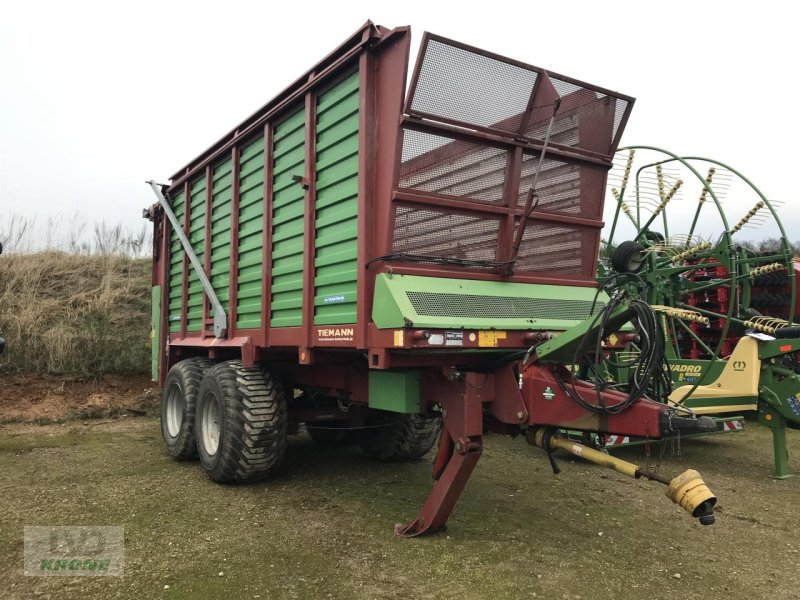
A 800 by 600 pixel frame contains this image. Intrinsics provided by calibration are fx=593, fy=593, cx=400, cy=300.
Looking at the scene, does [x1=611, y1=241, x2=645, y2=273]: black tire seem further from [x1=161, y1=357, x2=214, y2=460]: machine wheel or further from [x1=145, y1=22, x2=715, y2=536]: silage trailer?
[x1=161, y1=357, x2=214, y2=460]: machine wheel

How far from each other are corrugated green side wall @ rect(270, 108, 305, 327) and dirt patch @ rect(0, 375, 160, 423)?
5854 millimetres

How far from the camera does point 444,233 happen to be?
3812 mm

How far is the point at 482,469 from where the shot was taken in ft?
19.1

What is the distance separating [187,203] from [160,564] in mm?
4264

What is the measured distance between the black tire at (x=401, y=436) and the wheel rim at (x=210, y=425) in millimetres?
1476

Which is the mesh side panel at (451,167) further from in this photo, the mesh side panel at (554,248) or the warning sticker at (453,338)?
the warning sticker at (453,338)

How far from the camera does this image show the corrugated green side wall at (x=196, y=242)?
6.29m

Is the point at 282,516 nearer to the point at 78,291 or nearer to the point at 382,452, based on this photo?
the point at 382,452

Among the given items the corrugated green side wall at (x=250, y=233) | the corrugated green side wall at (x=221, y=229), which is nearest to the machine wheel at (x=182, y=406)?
the corrugated green side wall at (x=221, y=229)

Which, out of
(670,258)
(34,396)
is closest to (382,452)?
(670,258)

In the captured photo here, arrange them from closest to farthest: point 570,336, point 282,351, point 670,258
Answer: point 570,336, point 282,351, point 670,258

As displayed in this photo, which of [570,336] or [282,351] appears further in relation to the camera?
[282,351]

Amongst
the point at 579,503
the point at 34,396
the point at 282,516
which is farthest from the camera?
the point at 34,396

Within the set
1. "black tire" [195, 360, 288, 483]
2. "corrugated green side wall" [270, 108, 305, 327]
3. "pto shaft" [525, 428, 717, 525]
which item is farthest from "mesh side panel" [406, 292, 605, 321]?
"black tire" [195, 360, 288, 483]
